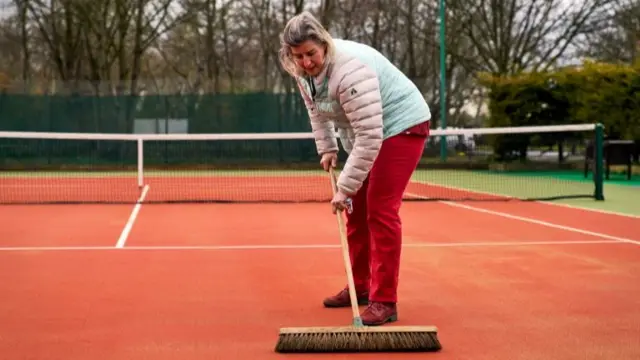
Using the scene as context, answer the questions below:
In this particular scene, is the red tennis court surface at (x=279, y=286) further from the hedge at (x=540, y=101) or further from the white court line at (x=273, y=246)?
the hedge at (x=540, y=101)

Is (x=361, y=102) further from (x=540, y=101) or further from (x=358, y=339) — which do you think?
(x=540, y=101)

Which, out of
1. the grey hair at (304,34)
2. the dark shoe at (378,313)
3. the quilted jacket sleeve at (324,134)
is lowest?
the dark shoe at (378,313)

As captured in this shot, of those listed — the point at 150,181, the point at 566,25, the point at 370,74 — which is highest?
the point at 566,25

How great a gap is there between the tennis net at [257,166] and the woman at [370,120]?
10675 millimetres

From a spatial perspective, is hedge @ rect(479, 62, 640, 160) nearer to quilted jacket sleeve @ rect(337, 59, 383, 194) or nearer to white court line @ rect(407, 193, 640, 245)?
white court line @ rect(407, 193, 640, 245)

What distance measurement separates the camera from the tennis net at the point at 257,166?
1703 cm

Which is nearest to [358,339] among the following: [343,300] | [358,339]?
[358,339]

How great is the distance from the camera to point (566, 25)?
30156 millimetres

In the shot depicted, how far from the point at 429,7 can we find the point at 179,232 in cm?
2180

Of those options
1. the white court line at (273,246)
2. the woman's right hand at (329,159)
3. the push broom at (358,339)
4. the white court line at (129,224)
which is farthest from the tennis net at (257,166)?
the push broom at (358,339)

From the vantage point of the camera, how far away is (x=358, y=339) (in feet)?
14.8

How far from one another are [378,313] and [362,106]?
1.04 meters

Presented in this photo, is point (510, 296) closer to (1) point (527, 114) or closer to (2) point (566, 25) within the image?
(1) point (527, 114)

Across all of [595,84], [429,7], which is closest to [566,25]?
[429,7]
